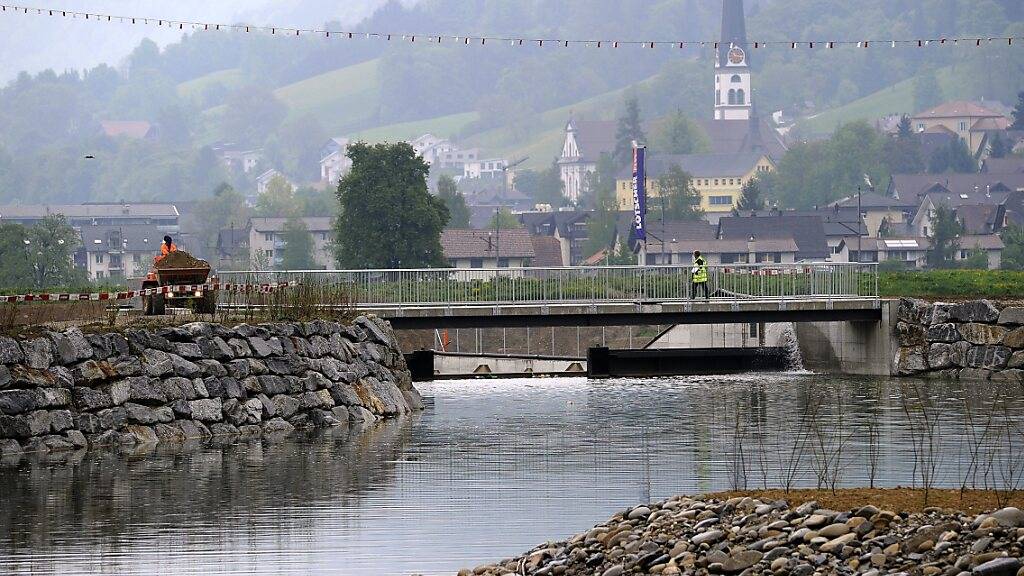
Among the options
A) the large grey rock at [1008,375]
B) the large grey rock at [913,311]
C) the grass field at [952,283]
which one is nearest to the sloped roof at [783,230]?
the grass field at [952,283]

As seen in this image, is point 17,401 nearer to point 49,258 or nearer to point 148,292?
point 148,292

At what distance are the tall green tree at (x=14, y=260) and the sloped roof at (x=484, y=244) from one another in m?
32.8

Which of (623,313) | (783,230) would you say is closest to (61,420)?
(623,313)

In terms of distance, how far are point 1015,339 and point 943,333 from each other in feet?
6.94

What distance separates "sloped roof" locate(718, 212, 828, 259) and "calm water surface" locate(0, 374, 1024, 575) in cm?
12454

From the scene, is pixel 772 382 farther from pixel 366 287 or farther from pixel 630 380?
pixel 366 287

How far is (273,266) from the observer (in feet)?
627

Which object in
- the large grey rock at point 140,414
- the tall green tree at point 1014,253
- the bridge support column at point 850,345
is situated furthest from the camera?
the tall green tree at point 1014,253

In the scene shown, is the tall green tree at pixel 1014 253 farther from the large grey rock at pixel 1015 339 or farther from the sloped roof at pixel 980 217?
the large grey rock at pixel 1015 339

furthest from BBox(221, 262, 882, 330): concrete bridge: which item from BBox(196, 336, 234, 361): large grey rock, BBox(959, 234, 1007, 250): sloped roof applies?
BBox(959, 234, 1007, 250): sloped roof

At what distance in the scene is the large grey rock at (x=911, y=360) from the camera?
174ft

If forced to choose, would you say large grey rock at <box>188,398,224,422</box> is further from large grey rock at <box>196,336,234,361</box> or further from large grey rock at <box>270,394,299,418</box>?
large grey rock at <box>270,394,299,418</box>

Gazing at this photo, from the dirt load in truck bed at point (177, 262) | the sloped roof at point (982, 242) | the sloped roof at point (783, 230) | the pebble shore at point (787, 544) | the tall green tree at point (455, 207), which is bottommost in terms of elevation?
the pebble shore at point (787, 544)

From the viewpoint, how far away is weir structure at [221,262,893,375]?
2020 inches
